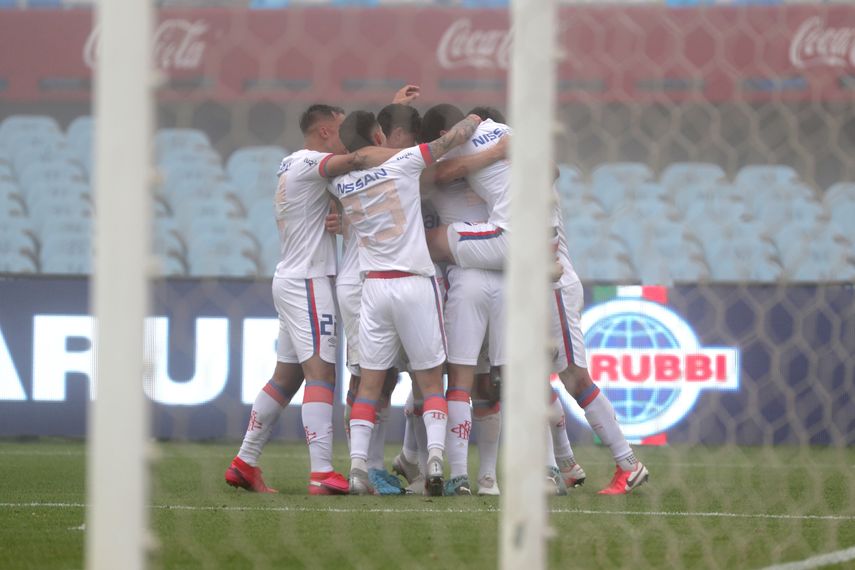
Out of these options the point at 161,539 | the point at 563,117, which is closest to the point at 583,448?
the point at 161,539

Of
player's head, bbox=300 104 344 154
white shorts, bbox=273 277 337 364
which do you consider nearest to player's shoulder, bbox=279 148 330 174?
player's head, bbox=300 104 344 154

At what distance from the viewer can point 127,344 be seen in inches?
103

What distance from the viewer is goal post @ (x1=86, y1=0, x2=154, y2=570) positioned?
2594mm

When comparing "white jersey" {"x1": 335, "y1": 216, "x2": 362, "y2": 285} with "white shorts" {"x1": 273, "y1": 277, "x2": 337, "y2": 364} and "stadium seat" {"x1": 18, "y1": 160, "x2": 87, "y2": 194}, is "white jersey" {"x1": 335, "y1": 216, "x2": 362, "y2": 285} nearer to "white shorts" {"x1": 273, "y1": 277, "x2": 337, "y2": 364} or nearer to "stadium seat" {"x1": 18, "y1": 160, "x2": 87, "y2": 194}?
"white shorts" {"x1": 273, "y1": 277, "x2": 337, "y2": 364}

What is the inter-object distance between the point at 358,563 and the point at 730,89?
33.3 feet

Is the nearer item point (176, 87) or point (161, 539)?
point (161, 539)

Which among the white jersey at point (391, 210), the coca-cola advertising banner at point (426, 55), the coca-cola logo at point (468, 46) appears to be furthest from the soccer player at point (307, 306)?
the coca-cola logo at point (468, 46)

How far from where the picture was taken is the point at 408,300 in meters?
5.50

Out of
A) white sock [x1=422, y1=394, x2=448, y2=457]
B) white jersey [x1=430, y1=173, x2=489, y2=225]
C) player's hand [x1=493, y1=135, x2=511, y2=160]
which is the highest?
player's hand [x1=493, y1=135, x2=511, y2=160]

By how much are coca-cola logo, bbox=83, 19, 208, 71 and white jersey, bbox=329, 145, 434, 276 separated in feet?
22.9

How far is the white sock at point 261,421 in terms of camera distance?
5.77m

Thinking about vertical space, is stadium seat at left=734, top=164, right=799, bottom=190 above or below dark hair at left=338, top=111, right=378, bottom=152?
above

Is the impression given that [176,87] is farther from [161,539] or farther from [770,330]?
[161,539]

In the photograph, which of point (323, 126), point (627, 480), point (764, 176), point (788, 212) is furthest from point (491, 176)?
point (764, 176)
